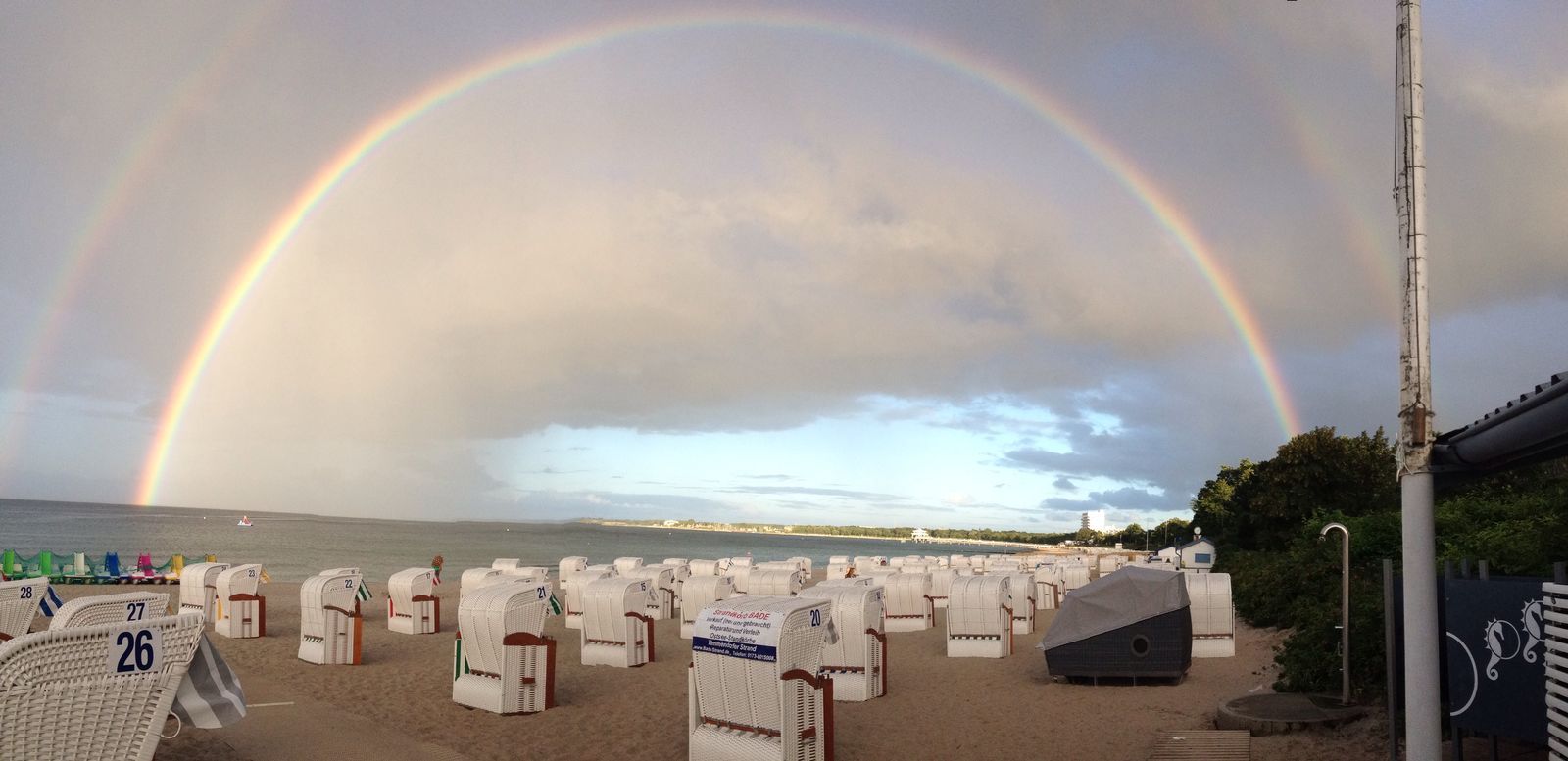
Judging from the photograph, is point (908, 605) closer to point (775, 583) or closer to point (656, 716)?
→ point (775, 583)

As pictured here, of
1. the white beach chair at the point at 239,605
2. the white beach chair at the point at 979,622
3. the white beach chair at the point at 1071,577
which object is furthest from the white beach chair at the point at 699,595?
the white beach chair at the point at 1071,577

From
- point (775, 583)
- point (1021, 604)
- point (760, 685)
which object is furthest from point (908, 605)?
point (760, 685)

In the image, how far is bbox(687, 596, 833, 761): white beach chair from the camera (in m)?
10.6

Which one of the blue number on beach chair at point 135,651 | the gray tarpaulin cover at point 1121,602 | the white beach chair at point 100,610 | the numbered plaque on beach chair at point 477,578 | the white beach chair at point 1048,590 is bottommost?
the white beach chair at point 1048,590

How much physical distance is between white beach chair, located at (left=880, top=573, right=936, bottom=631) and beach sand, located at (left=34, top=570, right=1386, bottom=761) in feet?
21.6

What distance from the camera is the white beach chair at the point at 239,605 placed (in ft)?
75.0

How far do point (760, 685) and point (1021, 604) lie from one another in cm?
1889

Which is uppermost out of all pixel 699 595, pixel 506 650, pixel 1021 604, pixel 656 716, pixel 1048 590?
pixel 506 650

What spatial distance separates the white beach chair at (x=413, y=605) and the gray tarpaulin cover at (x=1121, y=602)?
15670 mm

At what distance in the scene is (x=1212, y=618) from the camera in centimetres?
2144

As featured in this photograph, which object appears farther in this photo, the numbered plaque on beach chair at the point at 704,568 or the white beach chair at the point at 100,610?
the numbered plaque on beach chair at the point at 704,568

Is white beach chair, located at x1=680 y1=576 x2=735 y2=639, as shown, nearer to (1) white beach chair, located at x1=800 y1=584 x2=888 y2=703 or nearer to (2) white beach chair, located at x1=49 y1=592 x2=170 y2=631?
(1) white beach chair, located at x1=800 y1=584 x2=888 y2=703

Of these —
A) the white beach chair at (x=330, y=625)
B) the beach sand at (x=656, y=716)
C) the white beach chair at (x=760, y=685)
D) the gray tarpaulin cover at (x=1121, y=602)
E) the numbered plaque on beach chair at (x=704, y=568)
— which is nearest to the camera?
the white beach chair at (x=760, y=685)

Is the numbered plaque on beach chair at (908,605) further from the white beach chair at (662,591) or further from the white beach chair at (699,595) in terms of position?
the white beach chair at (662,591)
